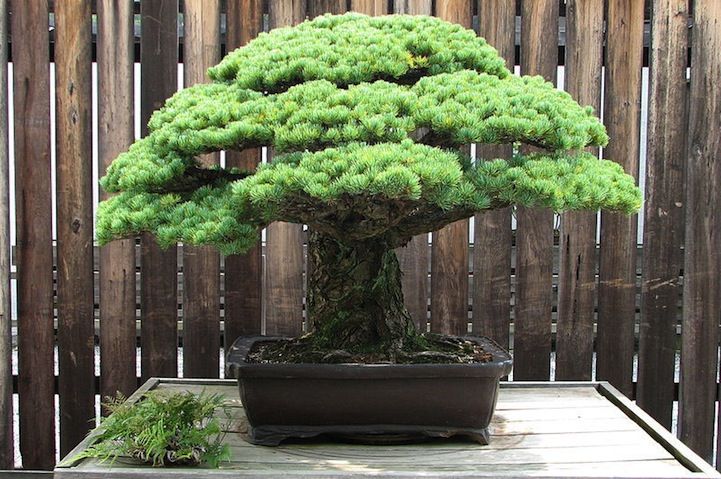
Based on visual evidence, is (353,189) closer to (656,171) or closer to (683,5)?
(656,171)

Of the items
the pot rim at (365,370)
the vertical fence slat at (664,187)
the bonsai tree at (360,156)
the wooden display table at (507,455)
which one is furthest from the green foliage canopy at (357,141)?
the vertical fence slat at (664,187)

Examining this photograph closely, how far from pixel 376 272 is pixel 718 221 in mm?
1095

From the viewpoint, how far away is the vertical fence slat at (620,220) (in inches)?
78.0

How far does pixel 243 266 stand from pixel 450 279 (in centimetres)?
59

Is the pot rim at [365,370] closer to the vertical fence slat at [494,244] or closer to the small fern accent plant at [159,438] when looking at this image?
the small fern accent plant at [159,438]

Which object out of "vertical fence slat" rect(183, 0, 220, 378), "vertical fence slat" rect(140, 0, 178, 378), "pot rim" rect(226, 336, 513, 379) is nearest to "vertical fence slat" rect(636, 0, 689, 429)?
"pot rim" rect(226, 336, 513, 379)

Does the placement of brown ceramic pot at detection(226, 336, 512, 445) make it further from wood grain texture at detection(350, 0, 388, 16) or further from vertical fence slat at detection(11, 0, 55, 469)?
wood grain texture at detection(350, 0, 388, 16)

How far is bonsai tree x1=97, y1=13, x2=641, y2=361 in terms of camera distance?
3.80 feet

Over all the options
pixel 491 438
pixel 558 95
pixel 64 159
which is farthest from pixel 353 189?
pixel 64 159

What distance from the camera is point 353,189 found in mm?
1081

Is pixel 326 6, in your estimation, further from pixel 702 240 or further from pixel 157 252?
pixel 702 240

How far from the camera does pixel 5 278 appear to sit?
6.72 ft

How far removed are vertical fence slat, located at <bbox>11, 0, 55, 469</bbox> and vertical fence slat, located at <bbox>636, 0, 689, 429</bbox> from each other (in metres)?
1.69

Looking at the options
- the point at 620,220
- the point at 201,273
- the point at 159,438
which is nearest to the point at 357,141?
the point at 159,438
